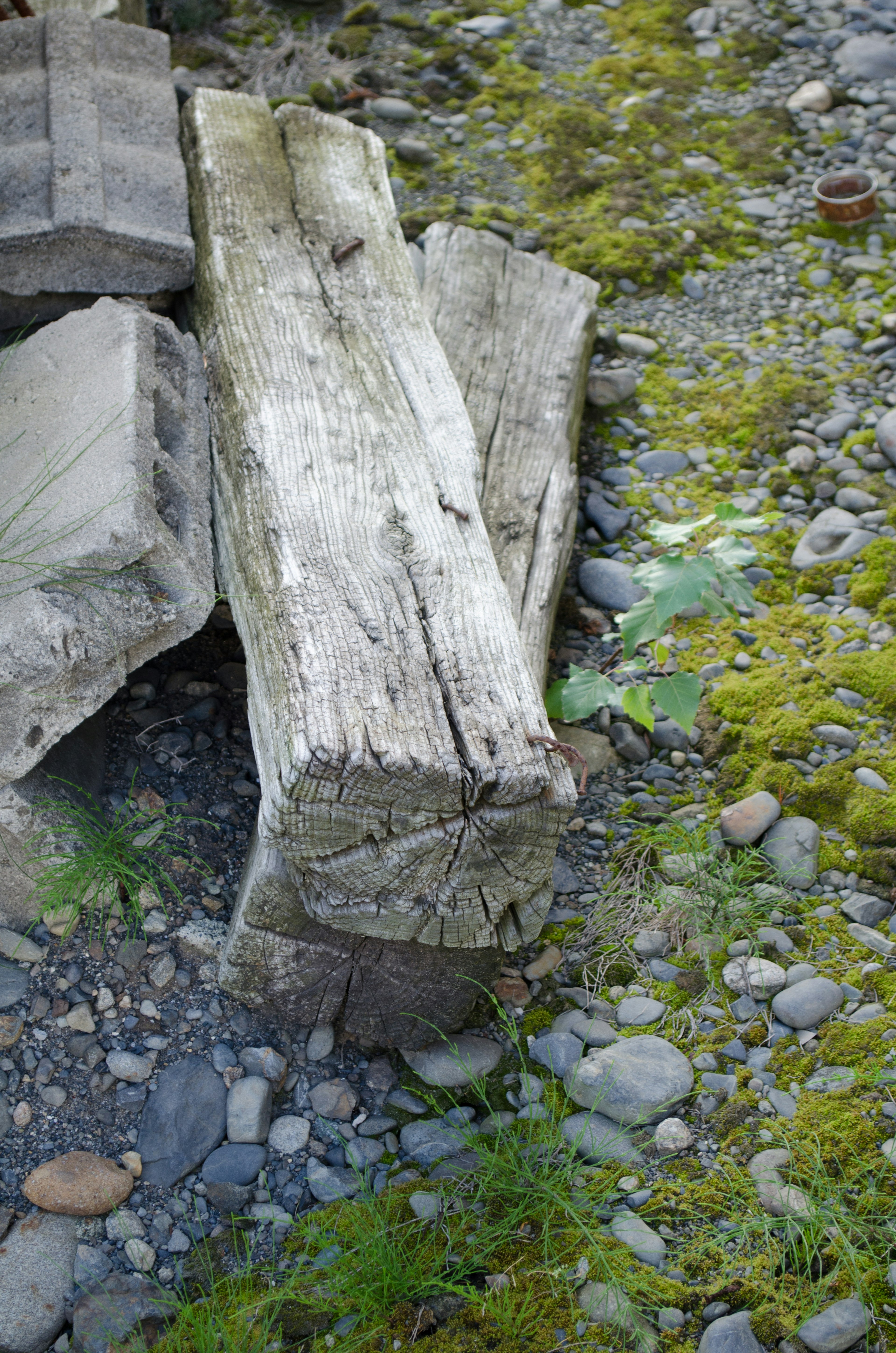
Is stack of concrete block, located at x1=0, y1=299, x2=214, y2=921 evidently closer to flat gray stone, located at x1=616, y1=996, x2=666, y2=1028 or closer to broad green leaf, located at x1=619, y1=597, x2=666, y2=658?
broad green leaf, located at x1=619, y1=597, x2=666, y2=658

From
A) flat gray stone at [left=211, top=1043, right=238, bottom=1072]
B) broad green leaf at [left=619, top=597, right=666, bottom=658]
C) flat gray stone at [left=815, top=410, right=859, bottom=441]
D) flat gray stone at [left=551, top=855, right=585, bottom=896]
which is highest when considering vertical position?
flat gray stone at [left=815, top=410, right=859, bottom=441]

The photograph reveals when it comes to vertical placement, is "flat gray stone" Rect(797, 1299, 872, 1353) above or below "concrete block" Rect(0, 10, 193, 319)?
below

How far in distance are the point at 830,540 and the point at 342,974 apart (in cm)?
233


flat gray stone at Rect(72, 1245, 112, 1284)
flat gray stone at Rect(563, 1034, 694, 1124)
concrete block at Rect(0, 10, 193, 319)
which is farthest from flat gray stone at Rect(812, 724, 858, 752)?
concrete block at Rect(0, 10, 193, 319)

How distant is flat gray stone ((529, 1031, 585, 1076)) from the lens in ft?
8.05

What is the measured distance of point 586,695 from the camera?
2.92 metres

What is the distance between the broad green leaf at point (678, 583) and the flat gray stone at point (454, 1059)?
3.86 feet

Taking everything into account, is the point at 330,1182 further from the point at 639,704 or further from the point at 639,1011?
the point at 639,704

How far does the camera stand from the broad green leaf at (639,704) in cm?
292

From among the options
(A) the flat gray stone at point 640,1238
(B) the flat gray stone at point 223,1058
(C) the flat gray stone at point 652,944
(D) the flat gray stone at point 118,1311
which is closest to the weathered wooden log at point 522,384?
(C) the flat gray stone at point 652,944

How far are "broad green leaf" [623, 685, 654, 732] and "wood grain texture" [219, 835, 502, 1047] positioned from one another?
83 centimetres

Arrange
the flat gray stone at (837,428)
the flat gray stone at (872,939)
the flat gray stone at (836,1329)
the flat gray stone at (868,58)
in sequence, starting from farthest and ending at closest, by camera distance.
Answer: the flat gray stone at (868,58) → the flat gray stone at (837,428) → the flat gray stone at (872,939) → the flat gray stone at (836,1329)

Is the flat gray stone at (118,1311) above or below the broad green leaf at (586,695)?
below

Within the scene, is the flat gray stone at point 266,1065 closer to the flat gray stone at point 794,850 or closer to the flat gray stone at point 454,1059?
the flat gray stone at point 454,1059
